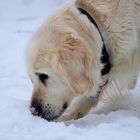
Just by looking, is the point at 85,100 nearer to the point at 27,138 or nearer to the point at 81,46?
the point at 81,46

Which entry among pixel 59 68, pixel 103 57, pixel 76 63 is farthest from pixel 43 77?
pixel 103 57

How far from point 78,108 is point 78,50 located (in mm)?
772

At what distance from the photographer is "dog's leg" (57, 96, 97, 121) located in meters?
3.72

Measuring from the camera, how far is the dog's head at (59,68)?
3.21m

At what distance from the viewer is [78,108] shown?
3.82 m

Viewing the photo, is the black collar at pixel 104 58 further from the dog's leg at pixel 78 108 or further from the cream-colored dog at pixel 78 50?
the dog's leg at pixel 78 108

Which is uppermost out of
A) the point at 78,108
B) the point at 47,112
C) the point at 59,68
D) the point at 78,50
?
the point at 78,50

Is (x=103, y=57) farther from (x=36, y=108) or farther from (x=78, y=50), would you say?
(x=36, y=108)

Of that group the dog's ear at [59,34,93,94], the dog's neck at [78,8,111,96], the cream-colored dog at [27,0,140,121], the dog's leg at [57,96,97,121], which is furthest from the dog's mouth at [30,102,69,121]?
the dog's neck at [78,8,111,96]

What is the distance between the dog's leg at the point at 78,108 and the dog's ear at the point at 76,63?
1.69 feet

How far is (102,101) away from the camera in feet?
13.3

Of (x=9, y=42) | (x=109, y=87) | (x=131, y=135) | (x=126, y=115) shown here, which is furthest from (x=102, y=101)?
(x=9, y=42)

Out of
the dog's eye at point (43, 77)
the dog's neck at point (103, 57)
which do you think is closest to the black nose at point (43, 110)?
the dog's eye at point (43, 77)

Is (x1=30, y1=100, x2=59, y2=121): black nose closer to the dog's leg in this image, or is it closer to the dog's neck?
the dog's leg
